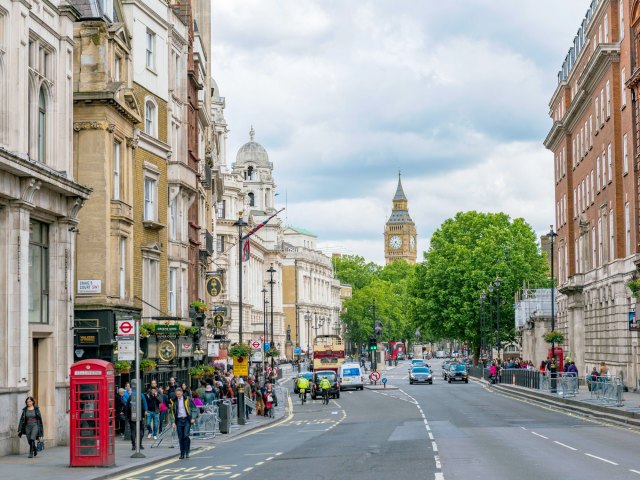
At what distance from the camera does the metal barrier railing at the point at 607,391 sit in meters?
45.6

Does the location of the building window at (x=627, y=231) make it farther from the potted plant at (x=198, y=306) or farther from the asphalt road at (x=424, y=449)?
the potted plant at (x=198, y=306)

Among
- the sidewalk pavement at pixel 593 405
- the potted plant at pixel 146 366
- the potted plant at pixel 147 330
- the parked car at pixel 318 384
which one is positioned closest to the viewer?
the potted plant at pixel 146 366

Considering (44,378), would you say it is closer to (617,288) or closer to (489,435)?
(489,435)

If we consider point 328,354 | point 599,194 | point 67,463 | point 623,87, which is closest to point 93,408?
point 67,463

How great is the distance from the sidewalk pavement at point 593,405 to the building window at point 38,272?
19124 millimetres

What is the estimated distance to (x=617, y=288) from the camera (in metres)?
63.9

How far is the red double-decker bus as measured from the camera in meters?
97.0

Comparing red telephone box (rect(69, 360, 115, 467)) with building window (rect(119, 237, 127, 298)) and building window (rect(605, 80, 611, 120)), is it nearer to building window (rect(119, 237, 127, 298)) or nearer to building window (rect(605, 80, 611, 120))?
building window (rect(119, 237, 127, 298))

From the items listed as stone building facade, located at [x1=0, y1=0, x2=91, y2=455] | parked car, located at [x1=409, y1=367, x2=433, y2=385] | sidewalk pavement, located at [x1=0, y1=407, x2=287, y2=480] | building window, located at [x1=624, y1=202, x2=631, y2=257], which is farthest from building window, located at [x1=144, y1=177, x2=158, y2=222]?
parked car, located at [x1=409, y1=367, x2=433, y2=385]

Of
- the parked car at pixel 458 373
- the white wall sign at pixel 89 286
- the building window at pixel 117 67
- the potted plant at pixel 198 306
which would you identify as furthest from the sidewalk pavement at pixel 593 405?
the parked car at pixel 458 373

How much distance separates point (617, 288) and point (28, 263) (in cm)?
4010

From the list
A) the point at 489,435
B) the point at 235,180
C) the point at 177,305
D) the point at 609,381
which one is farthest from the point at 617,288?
the point at 235,180

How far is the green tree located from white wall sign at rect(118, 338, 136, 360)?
87.3 meters

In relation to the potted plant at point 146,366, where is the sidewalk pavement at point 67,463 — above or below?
below
